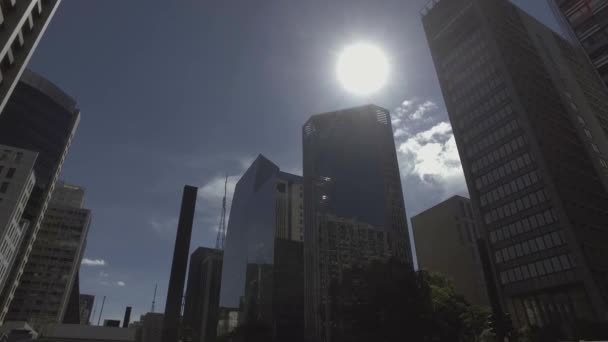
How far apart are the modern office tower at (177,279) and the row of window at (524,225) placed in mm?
65052

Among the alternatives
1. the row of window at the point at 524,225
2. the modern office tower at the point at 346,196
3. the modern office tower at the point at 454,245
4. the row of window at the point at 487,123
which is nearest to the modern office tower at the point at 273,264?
the modern office tower at the point at 346,196

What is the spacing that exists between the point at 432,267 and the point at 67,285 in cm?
13585

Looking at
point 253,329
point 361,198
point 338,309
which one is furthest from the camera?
point 361,198

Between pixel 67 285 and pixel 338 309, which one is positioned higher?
pixel 67 285

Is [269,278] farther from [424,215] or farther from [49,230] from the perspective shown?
[49,230]

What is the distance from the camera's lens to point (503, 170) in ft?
285

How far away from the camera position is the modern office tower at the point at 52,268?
13812 cm

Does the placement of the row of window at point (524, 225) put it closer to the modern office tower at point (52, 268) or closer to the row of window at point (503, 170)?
the row of window at point (503, 170)

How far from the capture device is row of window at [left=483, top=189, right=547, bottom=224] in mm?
79438

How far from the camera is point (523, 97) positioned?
87.9m

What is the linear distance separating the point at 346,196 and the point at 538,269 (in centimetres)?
9787

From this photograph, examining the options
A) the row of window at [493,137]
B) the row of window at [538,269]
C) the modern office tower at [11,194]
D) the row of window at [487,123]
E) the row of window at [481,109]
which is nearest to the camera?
the row of window at [538,269]

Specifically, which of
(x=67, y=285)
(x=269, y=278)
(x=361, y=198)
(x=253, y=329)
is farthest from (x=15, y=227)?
(x=361, y=198)

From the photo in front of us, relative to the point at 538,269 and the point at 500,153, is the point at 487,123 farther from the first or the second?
the point at 538,269
